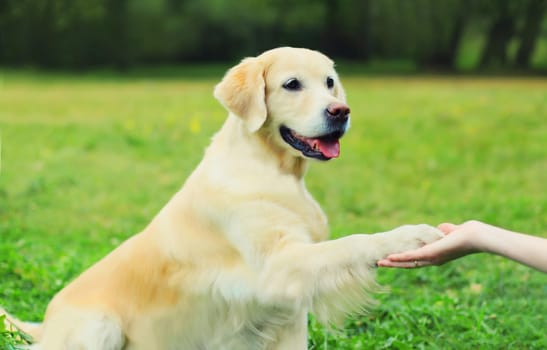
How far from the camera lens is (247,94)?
357 centimetres

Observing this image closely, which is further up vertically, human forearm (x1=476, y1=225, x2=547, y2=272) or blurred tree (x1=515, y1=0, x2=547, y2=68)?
human forearm (x1=476, y1=225, x2=547, y2=272)

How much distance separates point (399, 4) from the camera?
78.9ft

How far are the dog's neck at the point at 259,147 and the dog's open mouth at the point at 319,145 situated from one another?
0.08 meters

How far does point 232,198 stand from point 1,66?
1090 inches

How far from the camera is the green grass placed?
4645mm

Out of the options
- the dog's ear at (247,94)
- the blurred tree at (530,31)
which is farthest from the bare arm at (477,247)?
the blurred tree at (530,31)

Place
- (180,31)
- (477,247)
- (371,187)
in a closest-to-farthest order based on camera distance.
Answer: (477,247) → (371,187) → (180,31)

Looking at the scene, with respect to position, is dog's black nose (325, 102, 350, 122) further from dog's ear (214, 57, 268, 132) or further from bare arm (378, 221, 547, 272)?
bare arm (378, 221, 547, 272)

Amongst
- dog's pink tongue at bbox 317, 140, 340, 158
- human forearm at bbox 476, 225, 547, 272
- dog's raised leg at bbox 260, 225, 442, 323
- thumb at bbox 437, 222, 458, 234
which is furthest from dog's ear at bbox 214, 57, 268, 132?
human forearm at bbox 476, 225, 547, 272

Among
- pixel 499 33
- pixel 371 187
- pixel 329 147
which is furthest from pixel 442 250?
pixel 499 33

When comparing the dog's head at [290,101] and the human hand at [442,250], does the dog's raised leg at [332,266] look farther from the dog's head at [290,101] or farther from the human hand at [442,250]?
the dog's head at [290,101]

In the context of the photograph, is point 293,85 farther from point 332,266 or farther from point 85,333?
point 85,333

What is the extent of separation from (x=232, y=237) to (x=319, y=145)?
556 mm

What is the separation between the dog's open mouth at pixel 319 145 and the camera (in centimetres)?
355
